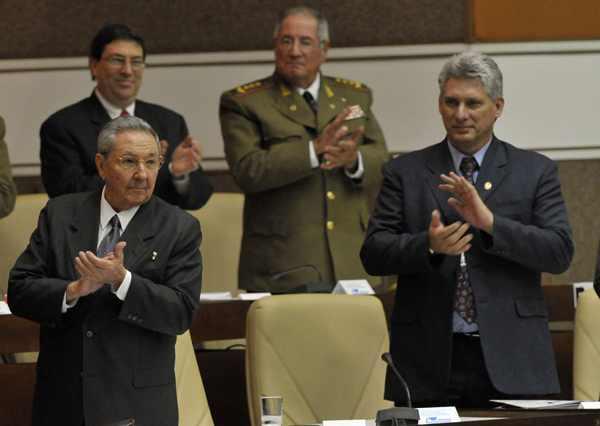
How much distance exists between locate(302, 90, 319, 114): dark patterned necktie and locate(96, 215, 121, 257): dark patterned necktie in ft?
4.82

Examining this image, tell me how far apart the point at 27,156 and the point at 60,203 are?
98.3 inches

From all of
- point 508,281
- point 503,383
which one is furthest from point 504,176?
point 503,383

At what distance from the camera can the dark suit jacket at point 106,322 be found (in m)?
3.38

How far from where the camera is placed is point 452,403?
364cm

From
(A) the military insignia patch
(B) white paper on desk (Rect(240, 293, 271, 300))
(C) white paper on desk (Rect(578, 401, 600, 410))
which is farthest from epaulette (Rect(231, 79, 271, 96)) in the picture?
(C) white paper on desk (Rect(578, 401, 600, 410))

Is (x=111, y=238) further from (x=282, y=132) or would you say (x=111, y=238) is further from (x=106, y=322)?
(x=282, y=132)

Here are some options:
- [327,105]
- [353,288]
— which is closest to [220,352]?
[353,288]

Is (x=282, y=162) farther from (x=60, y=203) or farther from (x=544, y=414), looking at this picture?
(x=544, y=414)

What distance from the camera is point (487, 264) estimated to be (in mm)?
3684

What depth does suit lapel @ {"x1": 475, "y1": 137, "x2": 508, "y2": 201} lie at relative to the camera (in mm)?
3725

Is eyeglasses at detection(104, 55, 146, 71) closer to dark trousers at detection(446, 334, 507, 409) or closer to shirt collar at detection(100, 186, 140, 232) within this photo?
shirt collar at detection(100, 186, 140, 232)

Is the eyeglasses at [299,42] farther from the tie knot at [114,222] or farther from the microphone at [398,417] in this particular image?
the microphone at [398,417]

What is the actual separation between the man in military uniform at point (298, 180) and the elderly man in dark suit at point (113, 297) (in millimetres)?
1167

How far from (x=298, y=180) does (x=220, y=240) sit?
0.88 meters
